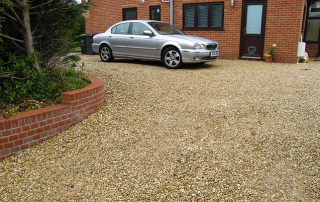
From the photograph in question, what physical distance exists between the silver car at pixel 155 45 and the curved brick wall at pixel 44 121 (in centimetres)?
486

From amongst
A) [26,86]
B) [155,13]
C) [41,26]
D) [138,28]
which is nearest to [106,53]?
[138,28]

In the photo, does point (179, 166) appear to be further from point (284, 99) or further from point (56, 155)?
point (284, 99)

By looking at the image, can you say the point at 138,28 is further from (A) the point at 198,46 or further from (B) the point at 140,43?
(A) the point at 198,46

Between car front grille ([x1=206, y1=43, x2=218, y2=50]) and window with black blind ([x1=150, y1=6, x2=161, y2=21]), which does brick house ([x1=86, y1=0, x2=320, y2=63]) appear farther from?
car front grille ([x1=206, y1=43, x2=218, y2=50])

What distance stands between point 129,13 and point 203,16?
391 centimetres

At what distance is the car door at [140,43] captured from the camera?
31.5 feet

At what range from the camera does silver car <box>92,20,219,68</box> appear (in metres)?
8.98

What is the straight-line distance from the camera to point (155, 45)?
9.46 m

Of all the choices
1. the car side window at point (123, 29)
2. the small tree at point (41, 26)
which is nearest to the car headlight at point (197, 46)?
the car side window at point (123, 29)

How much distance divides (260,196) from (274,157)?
79 cm

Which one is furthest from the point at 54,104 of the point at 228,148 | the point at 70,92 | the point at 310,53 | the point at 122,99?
the point at 310,53

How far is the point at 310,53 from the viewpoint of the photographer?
43.1ft

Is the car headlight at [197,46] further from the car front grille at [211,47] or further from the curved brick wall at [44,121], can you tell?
the curved brick wall at [44,121]

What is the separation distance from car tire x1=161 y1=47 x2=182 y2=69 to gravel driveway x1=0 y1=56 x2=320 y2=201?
3460mm
